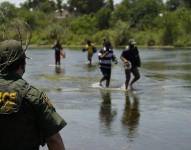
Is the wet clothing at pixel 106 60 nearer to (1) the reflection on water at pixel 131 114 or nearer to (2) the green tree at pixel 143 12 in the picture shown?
(1) the reflection on water at pixel 131 114

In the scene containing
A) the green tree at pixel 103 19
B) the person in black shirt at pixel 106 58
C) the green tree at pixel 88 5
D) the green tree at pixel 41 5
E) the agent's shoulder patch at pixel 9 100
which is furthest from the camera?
the green tree at pixel 41 5

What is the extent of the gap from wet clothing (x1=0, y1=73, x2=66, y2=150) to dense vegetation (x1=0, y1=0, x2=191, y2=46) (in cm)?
5685

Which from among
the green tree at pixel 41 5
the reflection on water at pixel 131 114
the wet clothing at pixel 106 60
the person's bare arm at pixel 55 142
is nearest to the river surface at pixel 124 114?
the reflection on water at pixel 131 114

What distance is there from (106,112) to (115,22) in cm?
9427

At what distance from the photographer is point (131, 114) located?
498 inches

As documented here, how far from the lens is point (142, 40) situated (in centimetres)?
8538

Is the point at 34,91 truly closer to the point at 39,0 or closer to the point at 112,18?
the point at 112,18

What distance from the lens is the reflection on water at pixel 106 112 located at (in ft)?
38.5

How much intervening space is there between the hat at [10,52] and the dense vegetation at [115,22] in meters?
56.7

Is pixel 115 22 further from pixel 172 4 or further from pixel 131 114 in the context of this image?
pixel 131 114

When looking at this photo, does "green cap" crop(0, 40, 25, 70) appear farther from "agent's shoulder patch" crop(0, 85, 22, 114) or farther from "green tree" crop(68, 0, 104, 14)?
"green tree" crop(68, 0, 104, 14)

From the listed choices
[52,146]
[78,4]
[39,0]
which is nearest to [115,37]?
[78,4]

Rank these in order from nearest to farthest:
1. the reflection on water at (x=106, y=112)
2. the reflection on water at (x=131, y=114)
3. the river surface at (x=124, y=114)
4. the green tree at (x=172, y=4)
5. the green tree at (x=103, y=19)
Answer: the river surface at (x=124, y=114), the reflection on water at (x=131, y=114), the reflection on water at (x=106, y=112), the green tree at (x=103, y=19), the green tree at (x=172, y=4)

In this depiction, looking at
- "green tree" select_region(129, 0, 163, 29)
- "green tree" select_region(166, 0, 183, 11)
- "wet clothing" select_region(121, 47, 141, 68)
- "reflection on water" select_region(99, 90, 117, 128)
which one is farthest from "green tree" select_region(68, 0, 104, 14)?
"reflection on water" select_region(99, 90, 117, 128)
